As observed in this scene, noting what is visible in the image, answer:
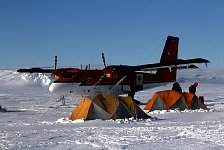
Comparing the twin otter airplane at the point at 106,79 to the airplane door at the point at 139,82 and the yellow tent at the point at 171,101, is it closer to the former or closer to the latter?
the airplane door at the point at 139,82

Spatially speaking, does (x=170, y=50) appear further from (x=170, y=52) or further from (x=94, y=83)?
(x=94, y=83)

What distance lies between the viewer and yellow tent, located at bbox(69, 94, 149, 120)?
682 inches

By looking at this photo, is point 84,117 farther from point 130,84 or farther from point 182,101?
point 130,84

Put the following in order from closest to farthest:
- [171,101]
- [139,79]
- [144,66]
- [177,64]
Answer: [171,101] → [177,64] → [144,66] → [139,79]

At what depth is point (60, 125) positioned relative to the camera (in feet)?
52.1

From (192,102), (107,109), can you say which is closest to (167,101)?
(192,102)

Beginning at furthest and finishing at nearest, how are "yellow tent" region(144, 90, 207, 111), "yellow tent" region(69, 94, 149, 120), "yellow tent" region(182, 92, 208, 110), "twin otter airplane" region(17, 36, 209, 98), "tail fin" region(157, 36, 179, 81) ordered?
"tail fin" region(157, 36, 179, 81)
"twin otter airplane" region(17, 36, 209, 98)
"yellow tent" region(182, 92, 208, 110)
"yellow tent" region(144, 90, 207, 111)
"yellow tent" region(69, 94, 149, 120)

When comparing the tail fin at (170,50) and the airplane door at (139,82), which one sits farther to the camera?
the tail fin at (170,50)

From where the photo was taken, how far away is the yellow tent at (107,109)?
17.3m

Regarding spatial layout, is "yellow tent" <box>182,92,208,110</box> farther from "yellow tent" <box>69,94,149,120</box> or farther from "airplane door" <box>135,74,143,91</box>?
"airplane door" <box>135,74,143,91</box>

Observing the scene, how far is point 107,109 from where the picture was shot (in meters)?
17.4

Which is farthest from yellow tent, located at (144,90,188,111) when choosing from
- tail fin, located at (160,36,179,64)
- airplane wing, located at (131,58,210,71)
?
tail fin, located at (160,36,179,64)

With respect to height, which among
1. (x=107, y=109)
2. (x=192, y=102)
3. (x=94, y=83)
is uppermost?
(x=94, y=83)

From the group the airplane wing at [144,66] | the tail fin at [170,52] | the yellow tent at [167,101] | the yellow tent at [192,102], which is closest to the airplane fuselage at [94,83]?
the airplane wing at [144,66]
